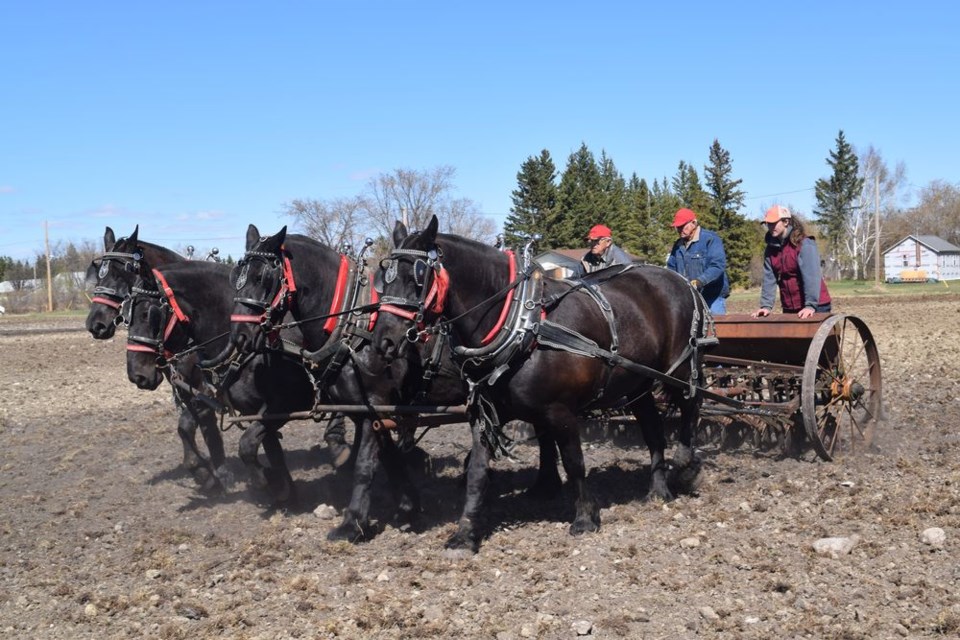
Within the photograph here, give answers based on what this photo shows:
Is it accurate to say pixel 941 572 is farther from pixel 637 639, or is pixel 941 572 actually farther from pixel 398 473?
pixel 398 473

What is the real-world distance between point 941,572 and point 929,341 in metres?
13.9

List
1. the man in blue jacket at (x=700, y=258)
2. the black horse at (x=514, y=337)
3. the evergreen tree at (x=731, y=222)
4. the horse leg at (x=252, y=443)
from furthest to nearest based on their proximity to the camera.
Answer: the evergreen tree at (x=731, y=222)
the man in blue jacket at (x=700, y=258)
the horse leg at (x=252, y=443)
the black horse at (x=514, y=337)

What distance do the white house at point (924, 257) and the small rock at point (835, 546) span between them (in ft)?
294

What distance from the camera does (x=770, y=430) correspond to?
29.8ft

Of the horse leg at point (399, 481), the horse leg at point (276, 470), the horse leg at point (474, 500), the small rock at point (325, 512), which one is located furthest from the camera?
the horse leg at point (276, 470)

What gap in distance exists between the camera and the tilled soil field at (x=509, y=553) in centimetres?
507

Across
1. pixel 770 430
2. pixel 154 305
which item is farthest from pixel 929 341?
pixel 154 305

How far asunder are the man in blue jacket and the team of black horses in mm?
1029

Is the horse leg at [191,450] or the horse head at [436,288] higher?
the horse head at [436,288]

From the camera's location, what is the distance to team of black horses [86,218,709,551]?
20.6ft

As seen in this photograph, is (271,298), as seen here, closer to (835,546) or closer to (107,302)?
(107,302)

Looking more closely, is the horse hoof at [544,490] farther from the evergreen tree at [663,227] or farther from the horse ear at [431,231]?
the evergreen tree at [663,227]

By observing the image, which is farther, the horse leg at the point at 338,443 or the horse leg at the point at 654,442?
the horse leg at the point at 338,443

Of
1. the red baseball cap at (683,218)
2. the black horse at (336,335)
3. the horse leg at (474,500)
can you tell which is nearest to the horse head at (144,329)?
the black horse at (336,335)
